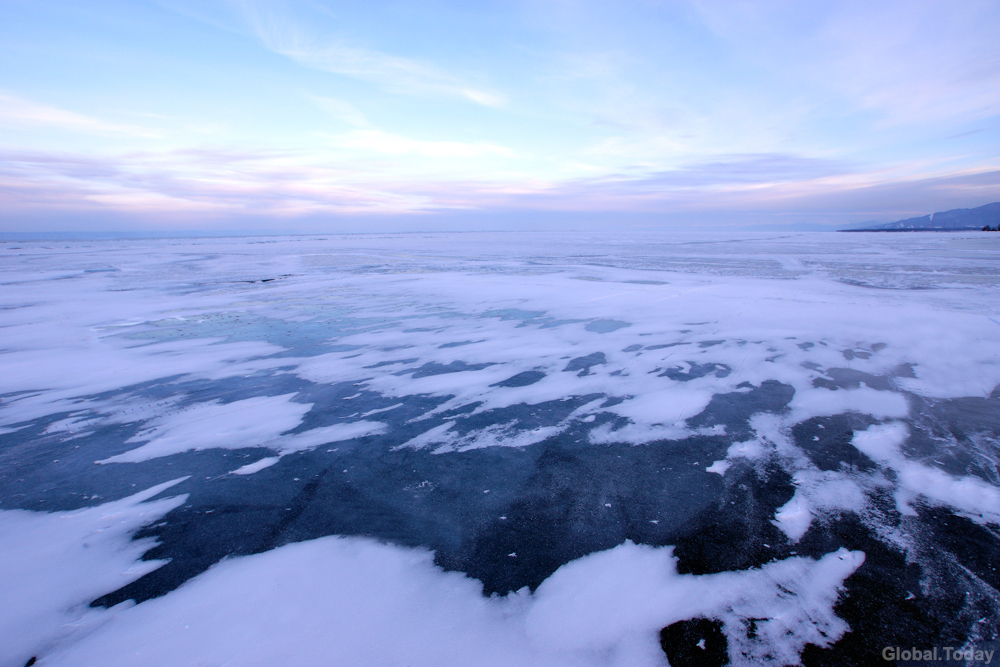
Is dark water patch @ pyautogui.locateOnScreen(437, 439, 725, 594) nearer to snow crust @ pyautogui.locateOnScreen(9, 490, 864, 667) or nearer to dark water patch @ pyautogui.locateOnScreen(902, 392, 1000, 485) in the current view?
snow crust @ pyautogui.locateOnScreen(9, 490, 864, 667)

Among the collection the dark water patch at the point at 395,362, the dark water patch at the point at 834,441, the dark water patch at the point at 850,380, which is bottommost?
the dark water patch at the point at 834,441

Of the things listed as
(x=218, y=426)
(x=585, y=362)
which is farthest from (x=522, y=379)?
(x=218, y=426)

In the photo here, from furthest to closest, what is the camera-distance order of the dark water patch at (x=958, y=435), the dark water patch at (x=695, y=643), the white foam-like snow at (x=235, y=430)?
1. the white foam-like snow at (x=235, y=430)
2. the dark water patch at (x=958, y=435)
3. the dark water patch at (x=695, y=643)

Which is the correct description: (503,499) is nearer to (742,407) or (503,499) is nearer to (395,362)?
(742,407)

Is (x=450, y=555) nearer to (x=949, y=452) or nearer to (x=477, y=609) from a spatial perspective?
(x=477, y=609)

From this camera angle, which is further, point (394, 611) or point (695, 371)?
point (695, 371)

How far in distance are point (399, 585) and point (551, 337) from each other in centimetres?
344

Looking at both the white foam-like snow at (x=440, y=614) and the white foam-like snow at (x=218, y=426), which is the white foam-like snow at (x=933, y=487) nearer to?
the white foam-like snow at (x=440, y=614)

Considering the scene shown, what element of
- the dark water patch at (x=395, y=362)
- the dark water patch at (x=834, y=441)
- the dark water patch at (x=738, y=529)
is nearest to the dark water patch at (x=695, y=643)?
the dark water patch at (x=738, y=529)

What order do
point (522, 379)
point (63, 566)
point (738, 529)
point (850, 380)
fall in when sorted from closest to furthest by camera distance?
point (63, 566) → point (738, 529) → point (850, 380) → point (522, 379)

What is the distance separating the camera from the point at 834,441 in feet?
8.04

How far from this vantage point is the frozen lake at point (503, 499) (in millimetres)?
1368

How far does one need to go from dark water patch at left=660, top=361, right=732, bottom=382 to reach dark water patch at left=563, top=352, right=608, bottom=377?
0.57 m

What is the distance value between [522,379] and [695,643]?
7.59 ft
